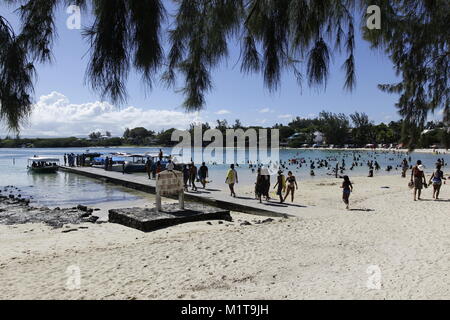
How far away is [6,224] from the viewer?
42.9ft

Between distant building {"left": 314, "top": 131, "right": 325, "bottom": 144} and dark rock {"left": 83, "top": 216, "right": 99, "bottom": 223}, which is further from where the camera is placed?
distant building {"left": 314, "top": 131, "right": 325, "bottom": 144}

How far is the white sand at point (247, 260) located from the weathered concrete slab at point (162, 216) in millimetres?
409

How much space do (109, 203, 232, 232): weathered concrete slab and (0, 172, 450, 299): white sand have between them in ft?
1.34

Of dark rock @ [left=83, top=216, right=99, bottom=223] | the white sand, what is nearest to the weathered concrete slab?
the white sand

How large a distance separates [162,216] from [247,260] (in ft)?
16.7

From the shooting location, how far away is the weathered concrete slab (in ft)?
35.1

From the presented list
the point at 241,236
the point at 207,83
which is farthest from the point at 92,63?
the point at 241,236

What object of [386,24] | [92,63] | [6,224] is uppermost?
[386,24]

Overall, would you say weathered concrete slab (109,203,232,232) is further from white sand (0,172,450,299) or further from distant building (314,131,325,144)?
distant building (314,131,325,144)

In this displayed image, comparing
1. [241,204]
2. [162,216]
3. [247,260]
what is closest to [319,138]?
[241,204]
